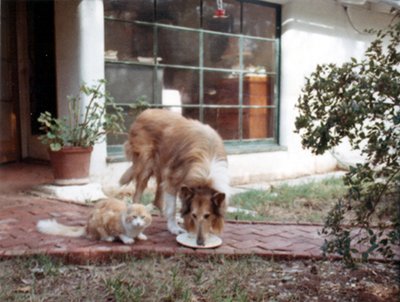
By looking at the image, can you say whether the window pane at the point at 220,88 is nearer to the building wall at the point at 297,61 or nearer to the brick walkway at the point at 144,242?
the building wall at the point at 297,61

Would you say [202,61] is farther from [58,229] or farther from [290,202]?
[58,229]

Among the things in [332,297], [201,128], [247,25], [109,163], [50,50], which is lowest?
[332,297]

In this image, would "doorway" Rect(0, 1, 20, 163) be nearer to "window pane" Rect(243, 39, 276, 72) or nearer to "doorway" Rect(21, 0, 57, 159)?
"doorway" Rect(21, 0, 57, 159)

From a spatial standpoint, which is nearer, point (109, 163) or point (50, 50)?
point (109, 163)

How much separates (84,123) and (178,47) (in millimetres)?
2186

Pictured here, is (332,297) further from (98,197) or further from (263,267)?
(98,197)

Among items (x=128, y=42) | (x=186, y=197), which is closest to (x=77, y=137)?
(x=128, y=42)

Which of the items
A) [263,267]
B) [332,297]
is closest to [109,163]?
[263,267]

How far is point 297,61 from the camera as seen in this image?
26.1 ft

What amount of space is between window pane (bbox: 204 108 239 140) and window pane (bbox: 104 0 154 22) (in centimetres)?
169

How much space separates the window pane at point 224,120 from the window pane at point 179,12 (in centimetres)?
132

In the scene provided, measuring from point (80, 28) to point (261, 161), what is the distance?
3.51 metres

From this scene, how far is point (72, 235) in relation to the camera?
3.79 meters

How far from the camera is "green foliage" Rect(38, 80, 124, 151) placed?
518cm
